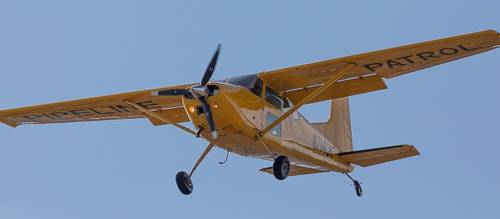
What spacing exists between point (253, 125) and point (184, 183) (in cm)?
243

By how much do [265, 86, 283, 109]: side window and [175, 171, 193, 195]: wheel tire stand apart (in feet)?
8.50

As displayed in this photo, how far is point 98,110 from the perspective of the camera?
2214 centimetres

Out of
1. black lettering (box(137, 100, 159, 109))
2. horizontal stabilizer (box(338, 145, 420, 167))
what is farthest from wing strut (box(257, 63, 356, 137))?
black lettering (box(137, 100, 159, 109))

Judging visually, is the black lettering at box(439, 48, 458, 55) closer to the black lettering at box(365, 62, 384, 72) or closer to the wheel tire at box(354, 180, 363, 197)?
the black lettering at box(365, 62, 384, 72)

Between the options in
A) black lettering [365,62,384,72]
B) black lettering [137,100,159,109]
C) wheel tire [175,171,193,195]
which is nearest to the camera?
black lettering [365,62,384,72]

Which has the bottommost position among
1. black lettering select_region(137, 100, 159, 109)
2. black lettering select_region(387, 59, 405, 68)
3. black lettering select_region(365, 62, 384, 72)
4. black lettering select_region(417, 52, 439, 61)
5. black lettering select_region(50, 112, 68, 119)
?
black lettering select_region(417, 52, 439, 61)

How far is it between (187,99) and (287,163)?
267 centimetres

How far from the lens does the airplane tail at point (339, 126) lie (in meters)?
23.6

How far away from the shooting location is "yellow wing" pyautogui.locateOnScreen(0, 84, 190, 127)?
21.0 m

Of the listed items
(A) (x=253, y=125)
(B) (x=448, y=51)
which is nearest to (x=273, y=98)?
(A) (x=253, y=125)

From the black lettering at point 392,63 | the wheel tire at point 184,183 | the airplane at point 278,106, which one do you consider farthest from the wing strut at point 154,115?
the black lettering at point 392,63

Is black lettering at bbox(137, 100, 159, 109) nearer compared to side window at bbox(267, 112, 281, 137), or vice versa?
side window at bbox(267, 112, 281, 137)

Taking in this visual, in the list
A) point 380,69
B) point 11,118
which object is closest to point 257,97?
point 380,69

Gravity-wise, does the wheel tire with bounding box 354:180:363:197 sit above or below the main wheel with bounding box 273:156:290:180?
above
